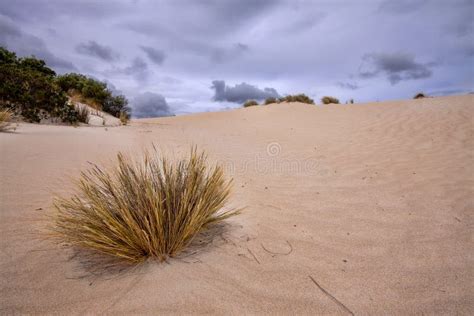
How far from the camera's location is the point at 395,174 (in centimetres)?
440

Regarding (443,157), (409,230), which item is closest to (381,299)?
(409,230)

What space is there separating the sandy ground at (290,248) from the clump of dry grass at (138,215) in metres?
0.15

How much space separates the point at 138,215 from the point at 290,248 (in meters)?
1.22

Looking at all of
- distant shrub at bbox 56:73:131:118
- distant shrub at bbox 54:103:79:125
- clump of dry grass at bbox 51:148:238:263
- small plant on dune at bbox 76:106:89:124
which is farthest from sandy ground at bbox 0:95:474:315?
distant shrub at bbox 56:73:131:118

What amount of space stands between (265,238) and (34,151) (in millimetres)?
4258

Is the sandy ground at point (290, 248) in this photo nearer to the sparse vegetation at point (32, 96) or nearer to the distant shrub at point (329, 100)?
the sparse vegetation at point (32, 96)

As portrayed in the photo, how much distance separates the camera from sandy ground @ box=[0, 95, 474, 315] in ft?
5.10

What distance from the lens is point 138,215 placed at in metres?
1.86

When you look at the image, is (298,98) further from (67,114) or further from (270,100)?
(67,114)

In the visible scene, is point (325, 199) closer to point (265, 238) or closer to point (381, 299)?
point (265, 238)

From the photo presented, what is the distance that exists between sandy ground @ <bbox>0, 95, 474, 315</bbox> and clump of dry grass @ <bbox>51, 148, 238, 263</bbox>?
15 cm

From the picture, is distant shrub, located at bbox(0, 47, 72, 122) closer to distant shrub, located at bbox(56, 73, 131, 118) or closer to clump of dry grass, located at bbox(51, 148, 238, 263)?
distant shrub, located at bbox(56, 73, 131, 118)

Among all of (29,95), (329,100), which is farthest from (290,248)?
(329,100)

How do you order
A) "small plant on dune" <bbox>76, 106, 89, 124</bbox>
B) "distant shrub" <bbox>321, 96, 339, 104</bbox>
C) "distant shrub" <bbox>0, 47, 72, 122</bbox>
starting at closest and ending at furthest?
1. "distant shrub" <bbox>0, 47, 72, 122</bbox>
2. "small plant on dune" <bbox>76, 106, 89, 124</bbox>
3. "distant shrub" <bbox>321, 96, 339, 104</bbox>
